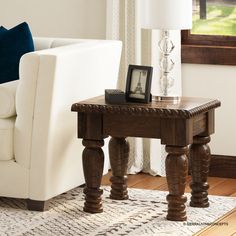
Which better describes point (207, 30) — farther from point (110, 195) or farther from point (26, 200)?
point (26, 200)

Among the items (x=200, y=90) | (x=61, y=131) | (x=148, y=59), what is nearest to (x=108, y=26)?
(x=148, y=59)

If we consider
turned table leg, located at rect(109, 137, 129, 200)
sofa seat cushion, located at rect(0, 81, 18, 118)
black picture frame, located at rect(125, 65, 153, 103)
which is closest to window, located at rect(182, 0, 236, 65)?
turned table leg, located at rect(109, 137, 129, 200)

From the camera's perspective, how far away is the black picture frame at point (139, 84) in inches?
164

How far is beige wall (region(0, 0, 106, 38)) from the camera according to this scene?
5.45 m

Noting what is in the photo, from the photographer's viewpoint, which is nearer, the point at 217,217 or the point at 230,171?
the point at 217,217

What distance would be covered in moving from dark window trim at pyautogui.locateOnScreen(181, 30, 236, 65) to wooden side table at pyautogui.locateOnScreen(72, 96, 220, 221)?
83cm

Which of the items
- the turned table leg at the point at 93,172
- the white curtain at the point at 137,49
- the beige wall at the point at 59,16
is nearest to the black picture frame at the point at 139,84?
the turned table leg at the point at 93,172

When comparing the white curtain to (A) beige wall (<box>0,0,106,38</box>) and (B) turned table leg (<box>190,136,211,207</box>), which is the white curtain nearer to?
(A) beige wall (<box>0,0,106,38</box>)

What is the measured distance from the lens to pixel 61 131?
437 cm

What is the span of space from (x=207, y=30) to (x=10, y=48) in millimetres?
1293

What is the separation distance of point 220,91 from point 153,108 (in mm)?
1242

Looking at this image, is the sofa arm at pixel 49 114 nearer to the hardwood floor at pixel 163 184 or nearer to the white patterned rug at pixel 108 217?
the white patterned rug at pixel 108 217

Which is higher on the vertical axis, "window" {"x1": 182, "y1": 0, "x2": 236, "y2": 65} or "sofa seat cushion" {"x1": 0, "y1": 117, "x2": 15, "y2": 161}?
"window" {"x1": 182, "y1": 0, "x2": 236, "y2": 65}

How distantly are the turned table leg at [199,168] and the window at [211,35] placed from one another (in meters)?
0.91
